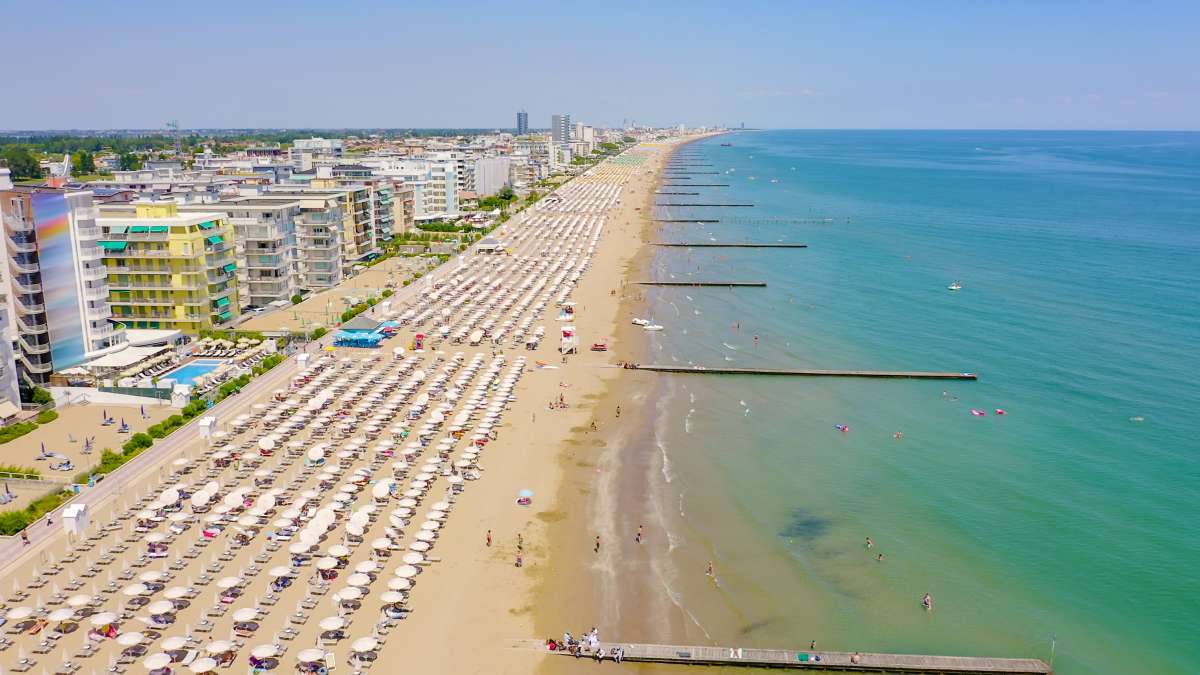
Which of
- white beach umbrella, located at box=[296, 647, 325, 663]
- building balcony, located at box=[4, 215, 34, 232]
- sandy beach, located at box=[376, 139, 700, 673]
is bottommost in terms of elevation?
sandy beach, located at box=[376, 139, 700, 673]

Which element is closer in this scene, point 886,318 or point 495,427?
point 495,427

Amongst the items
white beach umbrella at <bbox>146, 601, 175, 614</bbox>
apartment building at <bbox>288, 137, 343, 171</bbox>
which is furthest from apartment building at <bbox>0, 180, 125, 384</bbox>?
apartment building at <bbox>288, 137, 343, 171</bbox>

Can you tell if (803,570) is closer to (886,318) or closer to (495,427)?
(495,427)

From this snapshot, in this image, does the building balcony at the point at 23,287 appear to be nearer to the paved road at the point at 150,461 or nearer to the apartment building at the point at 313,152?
the paved road at the point at 150,461

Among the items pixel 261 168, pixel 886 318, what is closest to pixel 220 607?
pixel 886 318

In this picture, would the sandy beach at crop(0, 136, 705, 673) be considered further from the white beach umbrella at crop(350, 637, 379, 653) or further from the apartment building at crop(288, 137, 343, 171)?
the apartment building at crop(288, 137, 343, 171)

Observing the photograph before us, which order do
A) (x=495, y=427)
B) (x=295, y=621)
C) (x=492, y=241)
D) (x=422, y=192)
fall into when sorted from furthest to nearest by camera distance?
(x=422, y=192), (x=492, y=241), (x=495, y=427), (x=295, y=621)

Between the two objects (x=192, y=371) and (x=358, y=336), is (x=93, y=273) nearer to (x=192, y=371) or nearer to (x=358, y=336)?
(x=192, y=371)

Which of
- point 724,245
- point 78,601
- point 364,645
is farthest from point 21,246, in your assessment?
point 724,245
